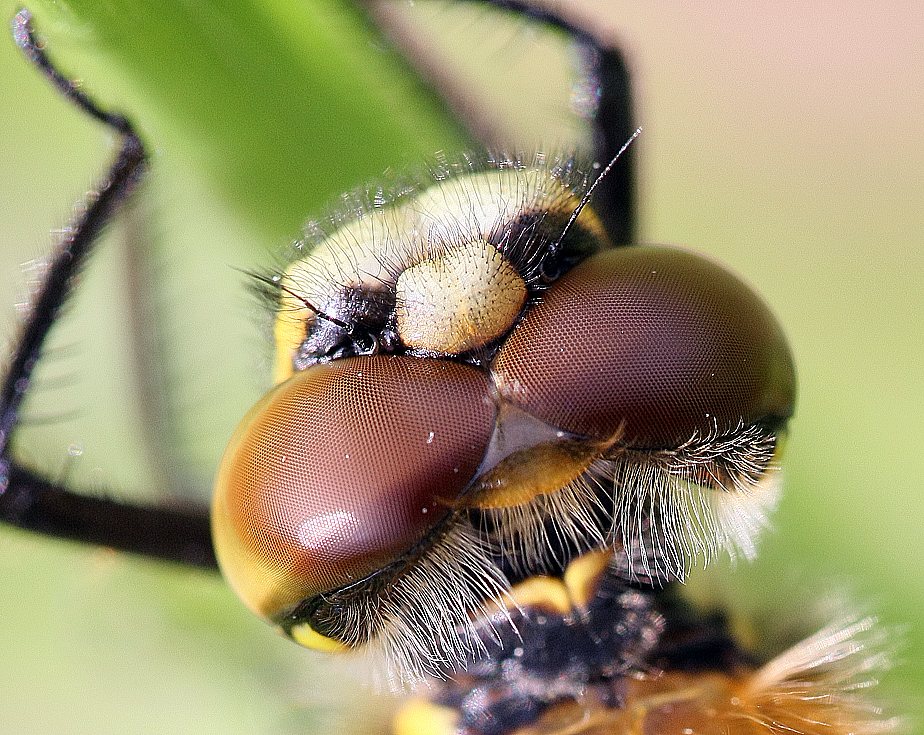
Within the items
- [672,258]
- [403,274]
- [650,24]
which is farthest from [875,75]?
[403,274]

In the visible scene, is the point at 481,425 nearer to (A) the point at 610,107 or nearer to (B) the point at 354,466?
(B) the point at 354,466

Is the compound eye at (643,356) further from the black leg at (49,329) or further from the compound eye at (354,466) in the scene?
the black leg at (49,329)

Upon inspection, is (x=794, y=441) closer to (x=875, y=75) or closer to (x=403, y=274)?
(x=403, y=274)

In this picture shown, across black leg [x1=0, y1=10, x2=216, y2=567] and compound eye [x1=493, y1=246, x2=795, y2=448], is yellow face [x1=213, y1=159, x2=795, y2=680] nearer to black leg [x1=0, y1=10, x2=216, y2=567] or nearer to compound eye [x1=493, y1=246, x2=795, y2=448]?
compound eye [x1=493, y1=246, x2=795, y2=448]

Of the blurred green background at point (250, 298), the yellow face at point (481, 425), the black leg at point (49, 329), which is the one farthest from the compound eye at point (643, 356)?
the black leg at point (49, 329)

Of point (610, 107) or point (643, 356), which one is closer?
point (643, 356)

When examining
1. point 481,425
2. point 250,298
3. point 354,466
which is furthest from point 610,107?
point 354,466

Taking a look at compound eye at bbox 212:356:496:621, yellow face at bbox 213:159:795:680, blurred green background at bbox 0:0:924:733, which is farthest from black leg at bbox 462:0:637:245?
compound eye at bbox 212:356:496:621
